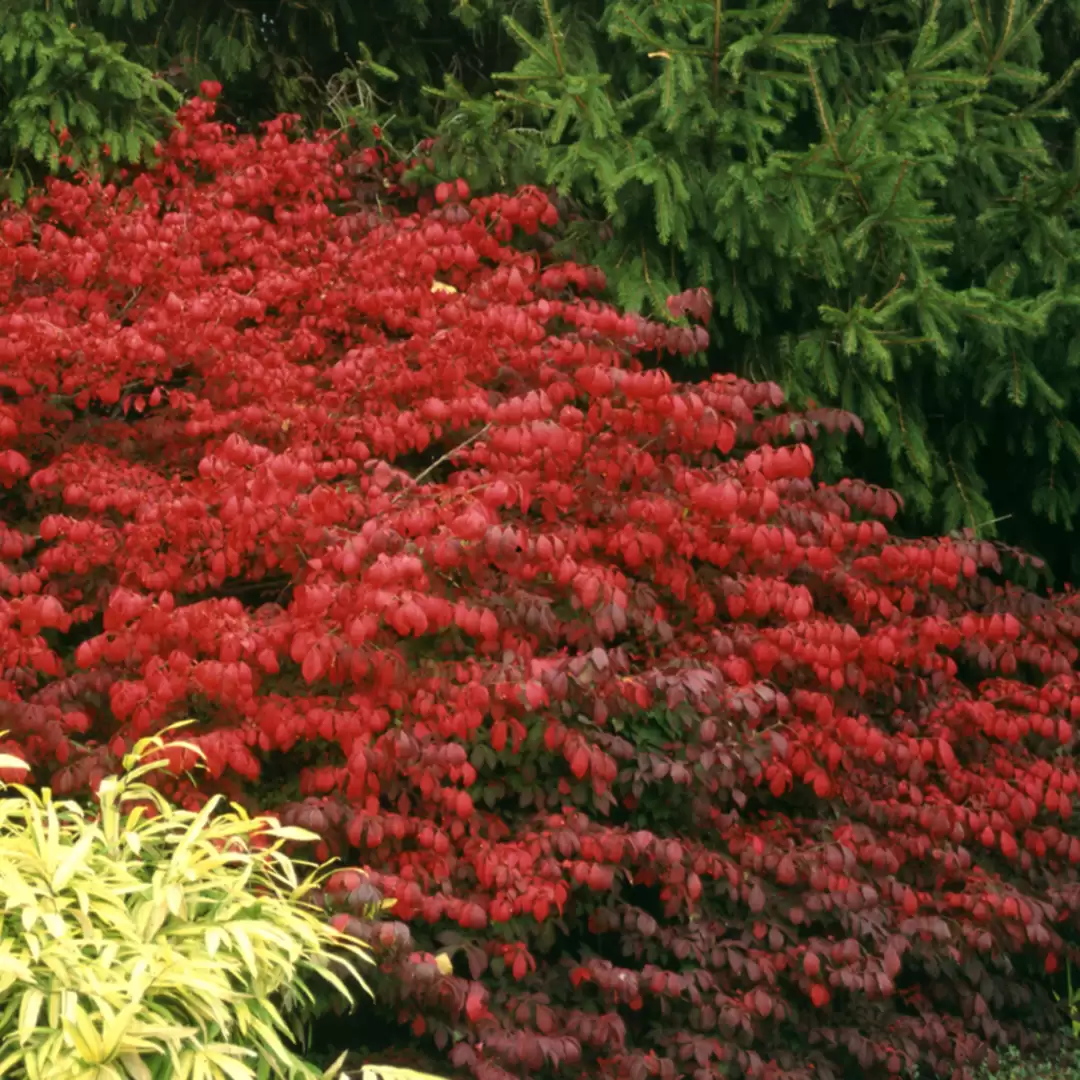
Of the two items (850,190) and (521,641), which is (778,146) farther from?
(521,641)

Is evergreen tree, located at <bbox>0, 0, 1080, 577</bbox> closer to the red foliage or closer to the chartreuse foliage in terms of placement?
the red foliage

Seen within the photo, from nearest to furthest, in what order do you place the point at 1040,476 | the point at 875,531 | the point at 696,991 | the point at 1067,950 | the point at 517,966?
the point at 517,966 < the point at 696,991 < the point at 875,531 < the point at 1067,950 < the point at 1040,476

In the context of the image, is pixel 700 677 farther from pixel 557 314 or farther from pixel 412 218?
pixel 412 218

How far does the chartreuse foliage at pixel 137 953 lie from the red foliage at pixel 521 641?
24.6 inches

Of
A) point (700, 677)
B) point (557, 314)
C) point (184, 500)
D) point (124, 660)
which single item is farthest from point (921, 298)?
point (124, 660)

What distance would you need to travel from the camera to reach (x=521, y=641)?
4.66 m

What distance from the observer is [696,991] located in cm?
488

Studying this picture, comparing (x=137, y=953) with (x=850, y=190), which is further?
(x=850, y=190)

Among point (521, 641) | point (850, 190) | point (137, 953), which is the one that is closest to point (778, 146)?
point (850, 190)

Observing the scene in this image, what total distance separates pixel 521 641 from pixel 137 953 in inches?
69.8

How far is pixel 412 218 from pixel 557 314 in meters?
1.00

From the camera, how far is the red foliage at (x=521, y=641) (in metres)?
4.46

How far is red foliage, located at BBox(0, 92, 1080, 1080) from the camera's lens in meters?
4.46

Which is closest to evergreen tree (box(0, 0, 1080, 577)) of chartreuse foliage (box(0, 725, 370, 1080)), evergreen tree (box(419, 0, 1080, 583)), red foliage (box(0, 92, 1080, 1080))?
evergreen tree (box(419, 0, 1080, 583))
